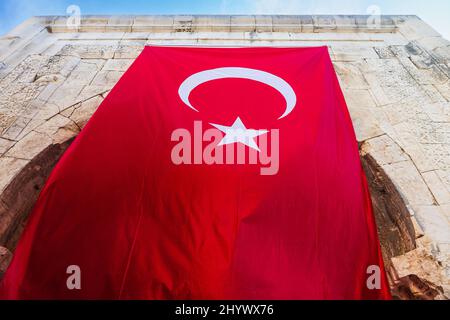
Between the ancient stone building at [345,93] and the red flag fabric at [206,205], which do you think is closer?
the red flag fabric at [206,205]

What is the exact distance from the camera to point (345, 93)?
133 inches

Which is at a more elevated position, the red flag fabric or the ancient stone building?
the ancient stone building

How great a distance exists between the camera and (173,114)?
2377 millimetres

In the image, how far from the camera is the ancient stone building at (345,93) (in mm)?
2393

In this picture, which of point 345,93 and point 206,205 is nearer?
point 206,205

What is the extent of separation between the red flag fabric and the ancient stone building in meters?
0.61

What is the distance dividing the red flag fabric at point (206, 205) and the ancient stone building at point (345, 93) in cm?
61

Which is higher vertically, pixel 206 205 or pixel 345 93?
pixel 345 93

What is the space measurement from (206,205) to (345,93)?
216cm

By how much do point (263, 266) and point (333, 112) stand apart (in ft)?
4.16

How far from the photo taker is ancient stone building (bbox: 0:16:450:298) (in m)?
2.39

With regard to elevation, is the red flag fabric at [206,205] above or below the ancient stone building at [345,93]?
below

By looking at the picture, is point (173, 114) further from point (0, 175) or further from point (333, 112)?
point (0, 175)
